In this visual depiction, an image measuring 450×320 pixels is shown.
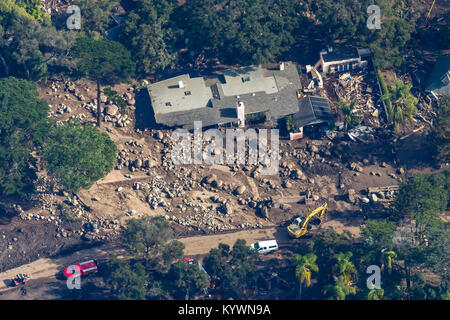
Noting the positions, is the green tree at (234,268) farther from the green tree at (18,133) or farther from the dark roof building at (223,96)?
the green tree at (18,133)

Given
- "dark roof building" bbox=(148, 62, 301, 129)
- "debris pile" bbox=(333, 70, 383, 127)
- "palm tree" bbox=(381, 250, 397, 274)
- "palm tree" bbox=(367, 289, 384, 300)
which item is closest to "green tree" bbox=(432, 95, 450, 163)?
"debris pile" bbox=(333, 70, 383, 127)

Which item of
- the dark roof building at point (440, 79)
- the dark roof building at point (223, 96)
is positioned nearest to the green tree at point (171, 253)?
the dark roof building at point (223, 96)

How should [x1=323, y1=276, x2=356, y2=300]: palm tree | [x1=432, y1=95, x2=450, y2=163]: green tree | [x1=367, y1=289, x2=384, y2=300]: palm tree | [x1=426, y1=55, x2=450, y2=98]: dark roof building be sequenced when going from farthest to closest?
[x1=426, y1=55, x2=450, y2=98]: dark roof building < [x1=432, y1=95, x2=450, y2=163]: green tree < [x1=367, y1=289, x2=384, y2=300]: palm tree < [x1=323, y1=276, x2=356, y2=300]: palm tree

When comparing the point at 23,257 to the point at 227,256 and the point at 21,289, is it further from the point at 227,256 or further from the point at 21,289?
the point at 227,256

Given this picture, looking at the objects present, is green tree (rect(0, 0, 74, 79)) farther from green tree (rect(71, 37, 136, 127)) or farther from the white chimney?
the white chimney

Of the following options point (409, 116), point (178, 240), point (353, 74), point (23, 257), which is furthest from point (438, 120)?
point (23, 257)

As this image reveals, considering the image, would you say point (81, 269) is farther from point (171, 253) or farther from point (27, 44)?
point (27, 44)

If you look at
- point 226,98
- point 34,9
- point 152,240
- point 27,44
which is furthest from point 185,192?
point 34,9
